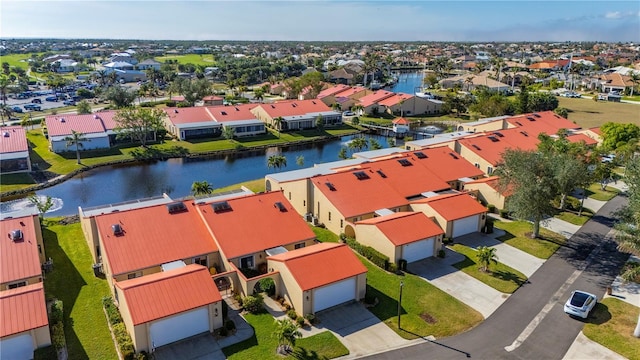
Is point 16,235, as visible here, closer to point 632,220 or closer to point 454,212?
point 454,212

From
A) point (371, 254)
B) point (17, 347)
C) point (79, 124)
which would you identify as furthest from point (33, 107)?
point (371, 254)

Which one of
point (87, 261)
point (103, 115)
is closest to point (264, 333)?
point (87, 261)

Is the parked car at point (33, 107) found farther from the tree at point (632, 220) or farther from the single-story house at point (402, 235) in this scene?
the tree at point (632, 220)

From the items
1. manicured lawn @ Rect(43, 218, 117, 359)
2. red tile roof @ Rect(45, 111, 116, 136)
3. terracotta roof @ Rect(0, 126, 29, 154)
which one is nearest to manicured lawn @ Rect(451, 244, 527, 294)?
manicured lawn @ Rect(43, 218, 117, 359)

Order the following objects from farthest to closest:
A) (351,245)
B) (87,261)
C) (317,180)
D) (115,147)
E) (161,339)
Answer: (115,147)
(317,180)
(351,245)
(87,261)
(161,339)

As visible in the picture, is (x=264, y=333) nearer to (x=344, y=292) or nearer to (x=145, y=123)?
(x=344, y=292)

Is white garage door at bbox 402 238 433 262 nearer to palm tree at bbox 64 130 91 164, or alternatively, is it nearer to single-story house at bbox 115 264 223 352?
single-story house at bbox 115 264 223 352

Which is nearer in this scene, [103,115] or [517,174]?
[517,174]
